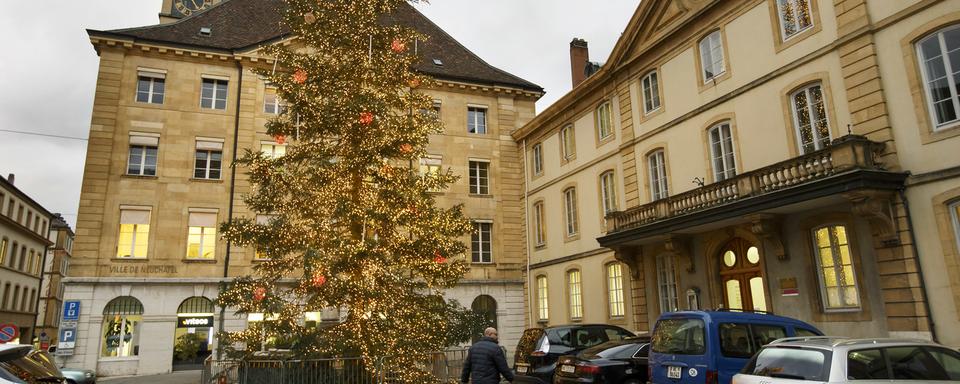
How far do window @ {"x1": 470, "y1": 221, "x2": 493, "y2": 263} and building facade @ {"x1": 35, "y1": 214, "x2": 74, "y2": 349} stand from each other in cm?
4775

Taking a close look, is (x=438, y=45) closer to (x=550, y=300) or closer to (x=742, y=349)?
(x=550, y=300)

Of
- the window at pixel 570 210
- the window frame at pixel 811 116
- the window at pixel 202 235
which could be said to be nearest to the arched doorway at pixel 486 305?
the window at pixel 570 210

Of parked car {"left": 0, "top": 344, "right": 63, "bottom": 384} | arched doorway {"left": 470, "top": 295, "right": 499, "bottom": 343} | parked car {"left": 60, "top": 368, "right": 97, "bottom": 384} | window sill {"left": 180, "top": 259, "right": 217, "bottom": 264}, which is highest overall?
window sill {"left": 180, "top": 259, "right": 217, "bottom": 264}

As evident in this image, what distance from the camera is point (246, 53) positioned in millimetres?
25922

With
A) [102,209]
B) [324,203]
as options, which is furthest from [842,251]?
[102,209]

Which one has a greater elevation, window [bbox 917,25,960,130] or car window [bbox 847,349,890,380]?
window [bbox 917,25,960,130]

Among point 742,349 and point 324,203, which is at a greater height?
point 324,203

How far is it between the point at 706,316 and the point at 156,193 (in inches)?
887

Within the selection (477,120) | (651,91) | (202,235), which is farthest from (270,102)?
(651,91)

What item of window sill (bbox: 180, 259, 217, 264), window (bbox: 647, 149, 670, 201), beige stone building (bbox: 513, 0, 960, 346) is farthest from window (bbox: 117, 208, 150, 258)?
window (bbox: 647, 149, 670, 201)

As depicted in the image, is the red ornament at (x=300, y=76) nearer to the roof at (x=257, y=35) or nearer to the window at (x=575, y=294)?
the roof at (x=257, y=35)

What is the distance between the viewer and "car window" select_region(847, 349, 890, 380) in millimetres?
6257

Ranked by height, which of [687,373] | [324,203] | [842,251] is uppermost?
[324,203]

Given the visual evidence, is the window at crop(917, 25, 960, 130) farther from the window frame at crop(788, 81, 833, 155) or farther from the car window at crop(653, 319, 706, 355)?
the car window at crop(653, 319, 706, 355)
